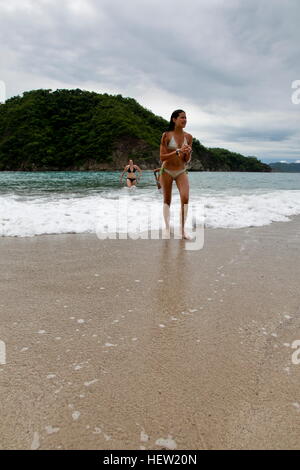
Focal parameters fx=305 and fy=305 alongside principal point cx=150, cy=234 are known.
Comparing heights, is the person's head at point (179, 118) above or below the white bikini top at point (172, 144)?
above

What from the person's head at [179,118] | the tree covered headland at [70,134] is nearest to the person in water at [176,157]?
the person's head at [179,118]

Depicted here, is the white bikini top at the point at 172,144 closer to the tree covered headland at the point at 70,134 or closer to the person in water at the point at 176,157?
the person in water at the point at 176,157

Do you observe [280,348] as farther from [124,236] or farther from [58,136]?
[58,136]

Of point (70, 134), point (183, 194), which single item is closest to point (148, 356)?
point (183, 194)

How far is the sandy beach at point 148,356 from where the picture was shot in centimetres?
114

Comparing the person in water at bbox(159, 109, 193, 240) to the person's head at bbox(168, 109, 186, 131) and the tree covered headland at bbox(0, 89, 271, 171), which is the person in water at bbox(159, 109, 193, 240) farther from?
the tree covered headland at bbox(0, 89, 271, 171)

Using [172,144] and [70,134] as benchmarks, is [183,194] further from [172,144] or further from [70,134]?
[70,134]

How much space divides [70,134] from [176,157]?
253ft

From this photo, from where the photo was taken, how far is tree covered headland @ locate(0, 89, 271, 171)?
69.8 metres

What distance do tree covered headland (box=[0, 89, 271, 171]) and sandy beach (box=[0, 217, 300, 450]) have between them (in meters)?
70.3

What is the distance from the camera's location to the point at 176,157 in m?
5.09

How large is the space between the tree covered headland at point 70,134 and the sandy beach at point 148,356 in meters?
70.3
